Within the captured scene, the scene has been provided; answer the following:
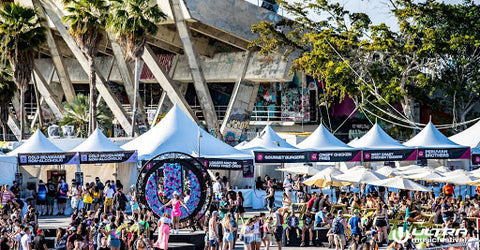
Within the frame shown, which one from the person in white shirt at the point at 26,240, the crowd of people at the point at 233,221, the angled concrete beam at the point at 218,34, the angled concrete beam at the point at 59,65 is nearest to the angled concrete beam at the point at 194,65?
the angled concrete beam at the point at 218,34

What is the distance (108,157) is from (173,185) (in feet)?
24.5

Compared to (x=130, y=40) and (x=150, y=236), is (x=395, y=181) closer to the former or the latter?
(x=150, y=236)

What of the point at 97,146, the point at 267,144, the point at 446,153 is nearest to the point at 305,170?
the point at 267,144

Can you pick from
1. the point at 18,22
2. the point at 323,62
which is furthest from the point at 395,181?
the point at 18,22

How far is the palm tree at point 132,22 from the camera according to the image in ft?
127

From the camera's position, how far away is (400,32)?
43.6 m

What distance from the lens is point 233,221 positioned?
68.2 ft

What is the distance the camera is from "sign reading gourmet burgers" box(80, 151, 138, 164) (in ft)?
101

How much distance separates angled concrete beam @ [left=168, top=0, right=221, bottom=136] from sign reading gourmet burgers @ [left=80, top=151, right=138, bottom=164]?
15.1 metres

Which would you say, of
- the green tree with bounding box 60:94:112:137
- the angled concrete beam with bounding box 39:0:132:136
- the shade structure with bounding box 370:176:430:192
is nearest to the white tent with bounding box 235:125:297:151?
the shade structure with bounding box 370:176:430:192

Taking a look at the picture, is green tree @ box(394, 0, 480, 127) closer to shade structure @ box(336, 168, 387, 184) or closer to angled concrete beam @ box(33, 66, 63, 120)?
shade structure @ box(336, 168, 387, 184)

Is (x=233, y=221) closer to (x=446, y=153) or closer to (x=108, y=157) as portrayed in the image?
(x=108, y=157)

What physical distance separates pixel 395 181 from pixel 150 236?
34.7 feet

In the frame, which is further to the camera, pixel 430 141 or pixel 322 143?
pixel 430 141
